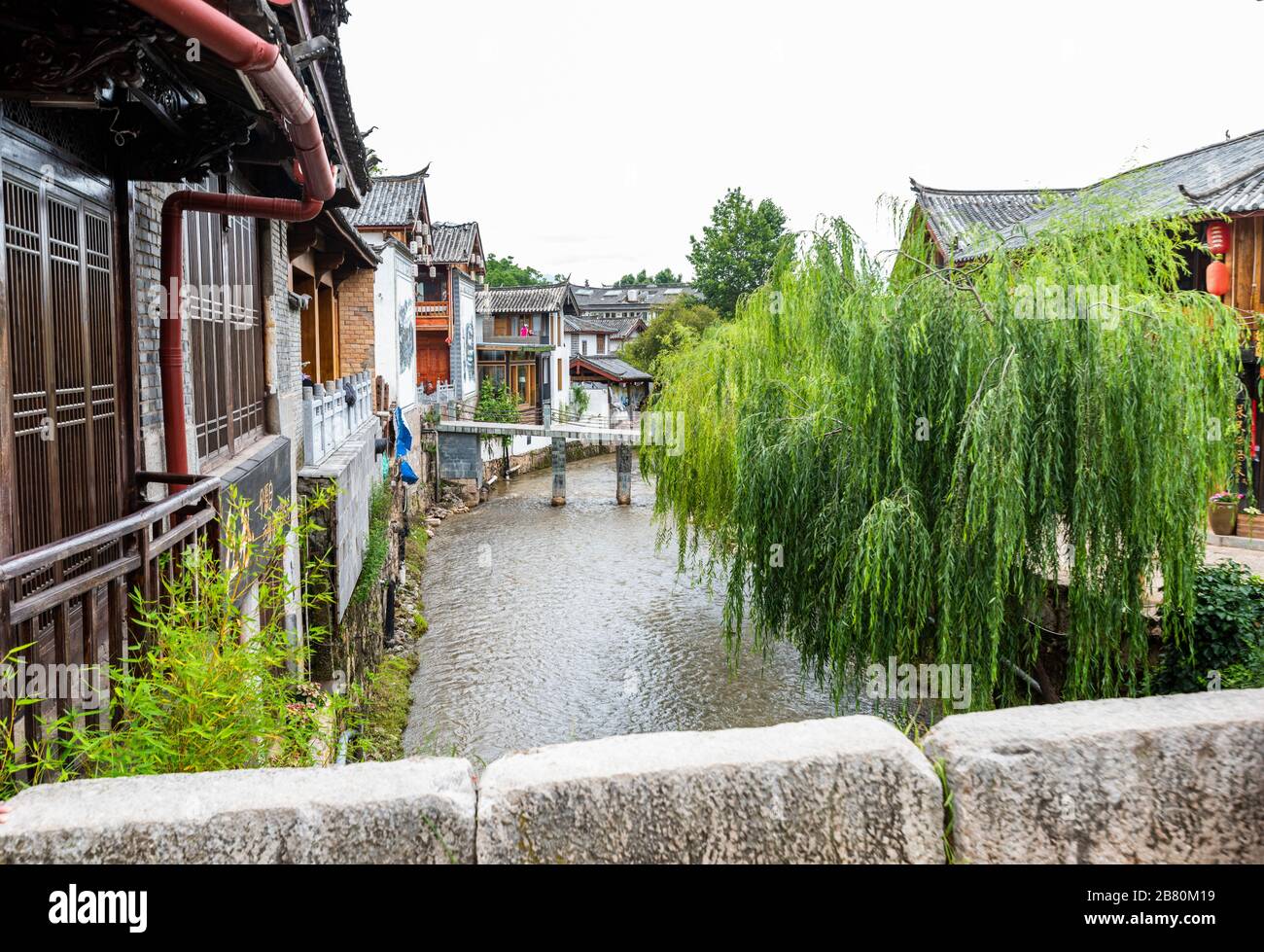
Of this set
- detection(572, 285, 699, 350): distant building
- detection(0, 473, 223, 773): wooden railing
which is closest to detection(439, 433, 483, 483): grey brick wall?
detection(0, 473, 223, 773): wooden railing

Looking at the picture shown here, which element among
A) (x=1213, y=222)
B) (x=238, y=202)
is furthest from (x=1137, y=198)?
(x=238, y=202)

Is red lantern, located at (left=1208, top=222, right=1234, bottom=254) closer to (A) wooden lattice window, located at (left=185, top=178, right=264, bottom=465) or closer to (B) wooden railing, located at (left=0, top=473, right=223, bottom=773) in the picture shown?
(A) wooden lattice window, located at (left=185, top=178, right=264, bottom=465)

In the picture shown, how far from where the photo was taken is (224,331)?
7.15 meters

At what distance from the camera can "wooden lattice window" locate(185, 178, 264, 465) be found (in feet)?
20.4

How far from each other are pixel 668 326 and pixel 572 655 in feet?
Answer: 102

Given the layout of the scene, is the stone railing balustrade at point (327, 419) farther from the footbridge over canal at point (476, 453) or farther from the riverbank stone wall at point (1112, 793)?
the footbridge over canal at point (476, 453)

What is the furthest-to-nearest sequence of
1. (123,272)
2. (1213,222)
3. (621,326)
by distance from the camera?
(621,326) < (1213,222) < (123,272)

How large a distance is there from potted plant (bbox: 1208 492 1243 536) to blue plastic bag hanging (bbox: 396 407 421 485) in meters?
14.8

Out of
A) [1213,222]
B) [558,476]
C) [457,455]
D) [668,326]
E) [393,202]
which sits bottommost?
[558,476]

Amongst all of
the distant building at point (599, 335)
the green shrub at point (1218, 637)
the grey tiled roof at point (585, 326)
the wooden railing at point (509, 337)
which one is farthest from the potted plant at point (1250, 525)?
the grey tiled roof at point (585, 326)

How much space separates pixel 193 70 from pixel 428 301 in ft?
100

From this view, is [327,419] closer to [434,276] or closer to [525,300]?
[434,276]
